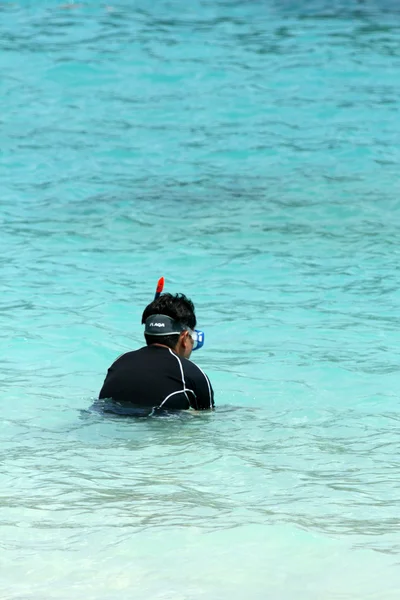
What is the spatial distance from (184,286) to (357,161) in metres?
→ 5.36

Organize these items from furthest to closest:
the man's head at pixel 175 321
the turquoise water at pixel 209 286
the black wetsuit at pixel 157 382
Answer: the man's head at pixel 175 321, the black wetsuit at pixel 157 382, the turquoise water at pixel 209 286

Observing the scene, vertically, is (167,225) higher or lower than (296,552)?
lower

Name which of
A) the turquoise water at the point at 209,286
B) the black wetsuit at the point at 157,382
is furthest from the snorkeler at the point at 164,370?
the turquoise water at the point at 209,286

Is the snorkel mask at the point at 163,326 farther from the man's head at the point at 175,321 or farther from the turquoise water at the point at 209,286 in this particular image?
the turquoise water at the point at 209,286

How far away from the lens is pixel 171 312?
612 centimetres

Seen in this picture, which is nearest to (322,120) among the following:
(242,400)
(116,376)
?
(242,400)

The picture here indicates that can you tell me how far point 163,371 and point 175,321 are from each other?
30 centimetres

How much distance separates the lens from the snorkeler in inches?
237

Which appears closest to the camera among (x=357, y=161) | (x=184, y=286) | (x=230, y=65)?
(x=184, y=286)

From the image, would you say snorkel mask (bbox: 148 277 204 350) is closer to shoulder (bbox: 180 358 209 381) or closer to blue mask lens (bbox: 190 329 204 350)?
blue mask lens (bbox: 190 329 204 350)

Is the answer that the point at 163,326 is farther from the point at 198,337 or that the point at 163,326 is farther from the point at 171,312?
the point at 198,337

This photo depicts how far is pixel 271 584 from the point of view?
13.6 ft

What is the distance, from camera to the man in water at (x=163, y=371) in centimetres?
601

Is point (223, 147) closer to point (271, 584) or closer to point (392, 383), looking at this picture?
point (392, 383)
